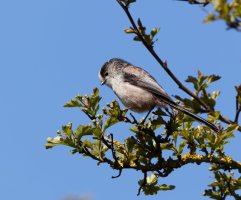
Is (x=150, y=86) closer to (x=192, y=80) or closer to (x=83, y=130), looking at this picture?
(x=83, y=130)

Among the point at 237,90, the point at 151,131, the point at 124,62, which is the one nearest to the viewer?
the point at 237,90

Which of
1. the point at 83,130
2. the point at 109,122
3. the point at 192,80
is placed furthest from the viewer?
the point at 109,122

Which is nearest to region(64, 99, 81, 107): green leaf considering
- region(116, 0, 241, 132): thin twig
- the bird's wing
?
region(116, 0, 241, 132): thin twig

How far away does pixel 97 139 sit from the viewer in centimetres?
462

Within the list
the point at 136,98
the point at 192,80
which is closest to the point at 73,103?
the point at 192,80

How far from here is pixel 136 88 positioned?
782 cm

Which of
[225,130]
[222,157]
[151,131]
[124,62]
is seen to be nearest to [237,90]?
[225,130]

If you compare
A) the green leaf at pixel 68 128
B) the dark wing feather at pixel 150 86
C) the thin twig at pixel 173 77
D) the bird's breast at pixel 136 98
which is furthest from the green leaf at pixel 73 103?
the bird's breast at pixel 136 98

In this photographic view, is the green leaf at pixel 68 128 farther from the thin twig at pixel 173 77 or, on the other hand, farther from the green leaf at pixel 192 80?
the green leaf at pixel 192 80

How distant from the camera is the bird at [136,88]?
739cm

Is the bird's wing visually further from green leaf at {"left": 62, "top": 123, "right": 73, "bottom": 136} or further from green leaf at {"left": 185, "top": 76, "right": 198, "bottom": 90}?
green leaf at {"left": 185, "top": 76, "right": 198, "bottom": 90}

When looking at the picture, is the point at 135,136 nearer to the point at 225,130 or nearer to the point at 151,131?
the point at 151,131

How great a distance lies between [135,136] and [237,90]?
1.65m

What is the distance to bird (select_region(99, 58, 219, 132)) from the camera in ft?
24.2
